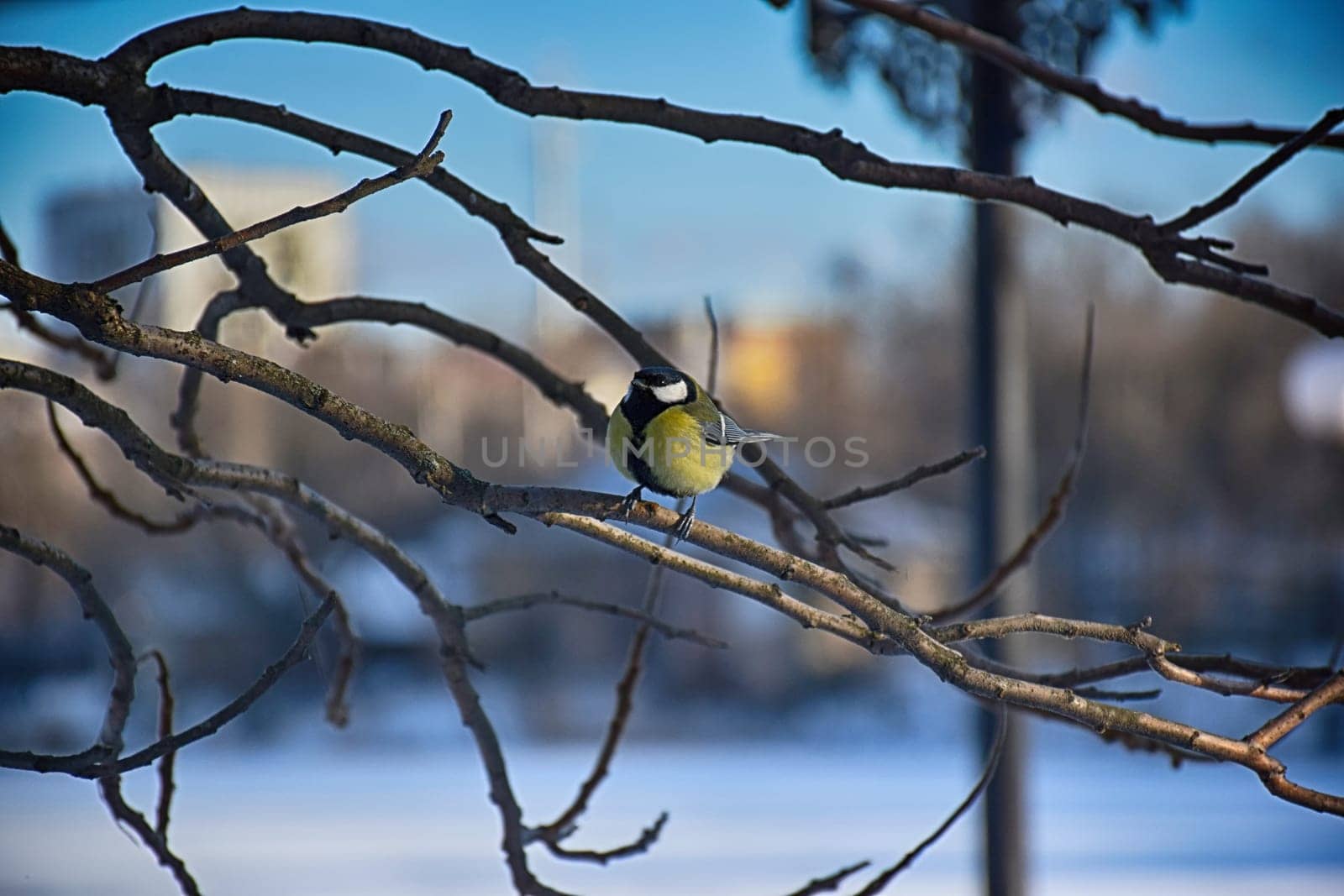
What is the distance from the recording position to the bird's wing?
1755 mm

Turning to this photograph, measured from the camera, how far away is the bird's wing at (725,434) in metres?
1.75

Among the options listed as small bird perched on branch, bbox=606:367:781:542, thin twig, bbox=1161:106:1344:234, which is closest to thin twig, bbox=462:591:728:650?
small bird perched on branch, bbox=606:367:781:542

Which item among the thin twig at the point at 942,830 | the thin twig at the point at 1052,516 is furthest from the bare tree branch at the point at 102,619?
the thin twig at the point at 1052,516

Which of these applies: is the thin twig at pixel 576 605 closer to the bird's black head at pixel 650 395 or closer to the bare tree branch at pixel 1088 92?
the bird's black head at pixel 650 395

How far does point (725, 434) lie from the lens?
1.77 m

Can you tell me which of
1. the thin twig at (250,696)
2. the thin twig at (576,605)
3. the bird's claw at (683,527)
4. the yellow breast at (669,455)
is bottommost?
the thin twig at (250,696)

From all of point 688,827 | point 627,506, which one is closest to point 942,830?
point 627,506

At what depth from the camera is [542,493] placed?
1273 millimetres

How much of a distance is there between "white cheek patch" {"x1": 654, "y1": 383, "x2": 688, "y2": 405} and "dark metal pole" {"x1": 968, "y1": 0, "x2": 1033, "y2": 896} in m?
1.78

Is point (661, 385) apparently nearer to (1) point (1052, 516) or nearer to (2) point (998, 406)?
(1) point (1052, 516)

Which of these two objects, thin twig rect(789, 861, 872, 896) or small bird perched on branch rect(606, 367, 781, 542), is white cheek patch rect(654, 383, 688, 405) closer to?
small bird perched on branch rect(606, 367, 781, 542)

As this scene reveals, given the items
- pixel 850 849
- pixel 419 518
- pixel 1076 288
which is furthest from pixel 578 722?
pixel 1076 288

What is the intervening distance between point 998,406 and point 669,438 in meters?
2.01

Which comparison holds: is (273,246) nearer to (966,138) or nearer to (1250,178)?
(966,138)
